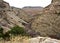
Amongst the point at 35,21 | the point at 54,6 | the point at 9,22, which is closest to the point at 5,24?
the point at 9,22

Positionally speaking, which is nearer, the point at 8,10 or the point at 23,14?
the point at 8,10

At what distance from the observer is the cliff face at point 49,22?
27.4 metres

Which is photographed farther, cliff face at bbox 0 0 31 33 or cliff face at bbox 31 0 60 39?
cliff face at bbox 0 0 31 33

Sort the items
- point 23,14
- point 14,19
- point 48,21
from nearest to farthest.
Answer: point 48,21 → point 14,19 → point 23,14

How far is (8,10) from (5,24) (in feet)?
17.3

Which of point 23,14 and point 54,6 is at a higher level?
point 54,6

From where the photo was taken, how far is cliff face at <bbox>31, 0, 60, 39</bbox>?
2741 cm

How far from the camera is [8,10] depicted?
36906 mm

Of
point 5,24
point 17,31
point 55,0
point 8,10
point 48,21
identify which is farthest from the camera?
point 8,10

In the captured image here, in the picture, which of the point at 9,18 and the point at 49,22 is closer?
the point at 49,22

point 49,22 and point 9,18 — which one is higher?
point 49,22

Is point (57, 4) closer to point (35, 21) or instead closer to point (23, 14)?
point (35, 21)

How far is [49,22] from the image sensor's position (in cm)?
2795

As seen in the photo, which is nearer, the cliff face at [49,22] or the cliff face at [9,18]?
the cliff face at [49,22]
